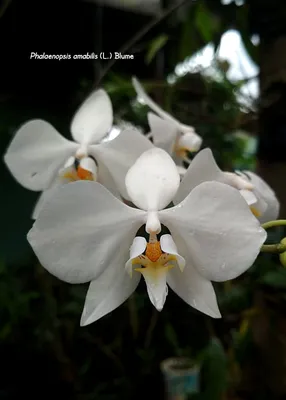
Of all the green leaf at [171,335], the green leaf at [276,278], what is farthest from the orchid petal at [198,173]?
the green leaf at [171,335]

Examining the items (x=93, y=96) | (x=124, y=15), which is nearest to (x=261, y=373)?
(x=93, y=96)

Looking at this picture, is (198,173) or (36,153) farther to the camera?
(36,153)

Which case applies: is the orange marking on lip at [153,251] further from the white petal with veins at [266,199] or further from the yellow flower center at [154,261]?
the white petal with veins at [266,199]

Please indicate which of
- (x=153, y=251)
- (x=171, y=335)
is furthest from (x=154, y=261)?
(x=171, y=335)

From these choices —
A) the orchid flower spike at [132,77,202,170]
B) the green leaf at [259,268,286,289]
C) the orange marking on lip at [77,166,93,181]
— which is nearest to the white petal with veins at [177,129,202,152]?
the orchid flower spike at [132,77,202,170]

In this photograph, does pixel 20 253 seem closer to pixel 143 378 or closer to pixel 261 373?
pixel 143 378

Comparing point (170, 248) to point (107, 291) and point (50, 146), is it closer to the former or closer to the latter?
point (107, 291)

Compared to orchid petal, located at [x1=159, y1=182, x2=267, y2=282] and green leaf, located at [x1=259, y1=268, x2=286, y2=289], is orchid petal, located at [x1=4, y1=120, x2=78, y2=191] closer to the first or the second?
orchid petal, located at [x1=159, y1=182, x2=267, y2=282]
